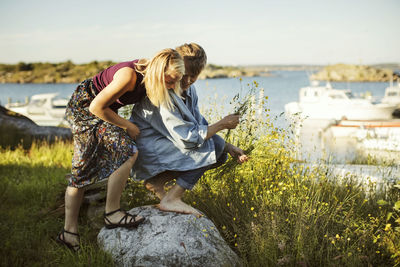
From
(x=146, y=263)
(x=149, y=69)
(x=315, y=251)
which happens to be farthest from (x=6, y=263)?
(x=315, y=251)

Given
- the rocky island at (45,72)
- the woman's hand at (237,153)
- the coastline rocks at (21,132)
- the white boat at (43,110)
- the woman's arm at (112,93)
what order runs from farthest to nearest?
1. the rocky island at (45,72)
2. the white boat at (43,110)
3. the coastline rocks at (21,132)
4. the woman's hand at (237,153)
5. the woman's arm at (112,93)

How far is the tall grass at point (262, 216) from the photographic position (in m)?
2.77

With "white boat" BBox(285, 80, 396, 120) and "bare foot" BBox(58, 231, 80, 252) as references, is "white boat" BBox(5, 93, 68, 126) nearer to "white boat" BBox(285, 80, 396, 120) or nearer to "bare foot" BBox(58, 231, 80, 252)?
"white boat" BBox(285, 80, 396, 120)

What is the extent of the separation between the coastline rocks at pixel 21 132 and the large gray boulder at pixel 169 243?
5.17m

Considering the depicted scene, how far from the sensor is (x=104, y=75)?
284 centimetres

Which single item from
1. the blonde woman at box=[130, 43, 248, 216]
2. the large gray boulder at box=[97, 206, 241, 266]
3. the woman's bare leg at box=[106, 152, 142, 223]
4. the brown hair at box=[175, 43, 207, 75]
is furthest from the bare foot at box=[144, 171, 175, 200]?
the brown hair at box=[175, 43, 207, 75]

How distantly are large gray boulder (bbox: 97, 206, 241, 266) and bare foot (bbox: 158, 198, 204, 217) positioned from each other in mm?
37

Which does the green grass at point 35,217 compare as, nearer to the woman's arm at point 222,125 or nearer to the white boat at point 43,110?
the woman's arm at point 222,125

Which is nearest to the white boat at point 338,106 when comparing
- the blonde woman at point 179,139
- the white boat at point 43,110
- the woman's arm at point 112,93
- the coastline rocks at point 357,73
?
the white boat at point 43,110

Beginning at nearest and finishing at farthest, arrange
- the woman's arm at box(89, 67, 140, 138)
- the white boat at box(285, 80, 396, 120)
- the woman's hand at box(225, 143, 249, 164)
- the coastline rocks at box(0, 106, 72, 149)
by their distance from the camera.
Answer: the woman's arm at box(89, 67, 140, 138)
the woman's hand at box(225, 143, 249, 164)
the coastline rocks at box(0, 106, 72, 149)
the white boat at box(285, 80, 396, 120)

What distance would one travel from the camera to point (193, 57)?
2850 mm

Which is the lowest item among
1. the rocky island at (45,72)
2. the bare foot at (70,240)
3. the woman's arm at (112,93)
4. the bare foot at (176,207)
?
the rocky island at (45,72)

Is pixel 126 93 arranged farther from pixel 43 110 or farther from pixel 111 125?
pixel 43 110

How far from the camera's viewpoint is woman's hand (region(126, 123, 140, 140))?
283 cm
